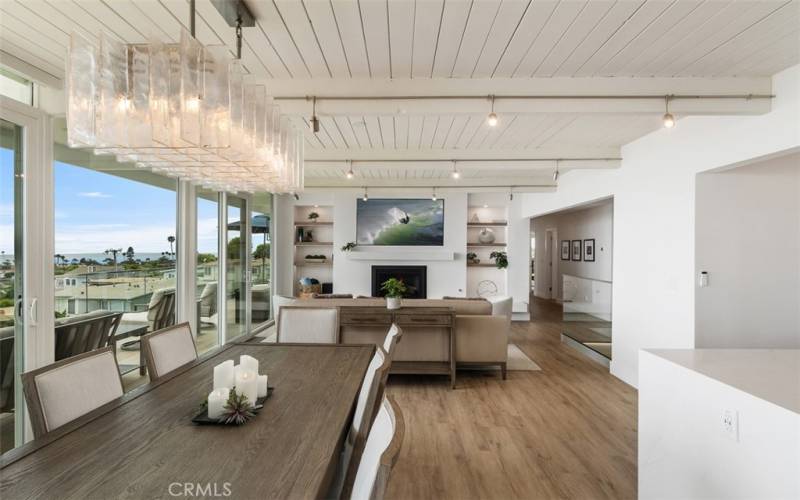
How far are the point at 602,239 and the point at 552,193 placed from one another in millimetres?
2304

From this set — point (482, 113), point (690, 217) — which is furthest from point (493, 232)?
point (482, 113)

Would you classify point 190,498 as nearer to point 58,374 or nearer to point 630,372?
point 58,374

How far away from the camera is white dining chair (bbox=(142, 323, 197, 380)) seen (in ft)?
7.04

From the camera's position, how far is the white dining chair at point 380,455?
2.95ft

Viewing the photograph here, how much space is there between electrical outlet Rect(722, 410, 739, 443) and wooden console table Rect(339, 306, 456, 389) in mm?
2572

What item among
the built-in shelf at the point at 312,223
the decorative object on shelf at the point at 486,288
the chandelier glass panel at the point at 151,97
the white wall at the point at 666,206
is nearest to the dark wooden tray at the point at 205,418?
the chandelier glass panel at the point at 151,97

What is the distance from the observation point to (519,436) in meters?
2.98

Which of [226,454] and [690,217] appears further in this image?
[690,217]

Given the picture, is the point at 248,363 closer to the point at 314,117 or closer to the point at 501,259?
the point at 314,117

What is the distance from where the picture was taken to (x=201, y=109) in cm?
154

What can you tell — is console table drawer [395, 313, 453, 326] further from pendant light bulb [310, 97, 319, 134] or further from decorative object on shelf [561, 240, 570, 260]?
decorative object on shelf [561, 240, 570, 260]

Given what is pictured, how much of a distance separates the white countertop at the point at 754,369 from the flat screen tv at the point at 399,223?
6047 mm

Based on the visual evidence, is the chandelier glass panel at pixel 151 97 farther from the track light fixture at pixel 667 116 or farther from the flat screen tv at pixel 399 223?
the flat screen tv at pixel 399 223

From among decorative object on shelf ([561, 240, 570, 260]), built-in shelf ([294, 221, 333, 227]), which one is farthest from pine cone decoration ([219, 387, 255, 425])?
decorative object on shelf ([561, 240, 570, 260])
